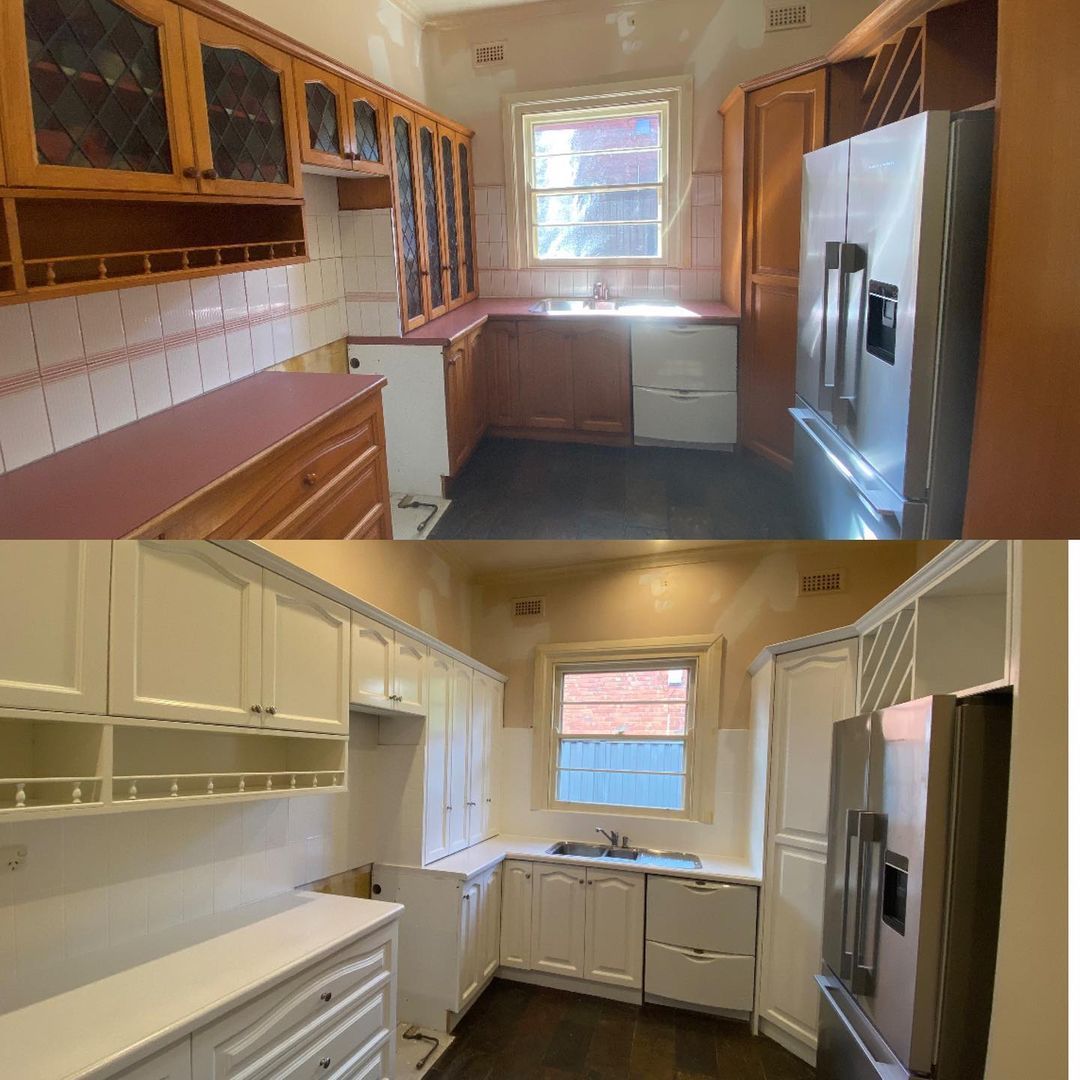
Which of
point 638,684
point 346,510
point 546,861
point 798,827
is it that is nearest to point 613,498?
→ point 346,510

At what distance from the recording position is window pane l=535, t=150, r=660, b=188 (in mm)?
1034

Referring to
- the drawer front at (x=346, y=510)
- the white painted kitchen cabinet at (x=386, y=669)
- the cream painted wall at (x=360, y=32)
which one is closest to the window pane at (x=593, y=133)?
the cream painted wall at (x=360, y=32)

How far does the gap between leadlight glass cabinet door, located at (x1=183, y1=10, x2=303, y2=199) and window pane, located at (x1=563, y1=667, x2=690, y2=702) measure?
141 cm

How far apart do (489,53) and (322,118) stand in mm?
985

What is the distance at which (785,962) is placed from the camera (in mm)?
1846

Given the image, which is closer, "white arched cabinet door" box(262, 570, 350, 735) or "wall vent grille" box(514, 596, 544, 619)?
"white arched cabinet door" box(262, 570, 350, 735)

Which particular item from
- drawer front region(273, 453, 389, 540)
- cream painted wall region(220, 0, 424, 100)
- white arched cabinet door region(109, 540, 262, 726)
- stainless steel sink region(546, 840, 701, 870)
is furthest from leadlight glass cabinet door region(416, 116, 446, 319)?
stainless steel sink region(546, 840, 701, 870)

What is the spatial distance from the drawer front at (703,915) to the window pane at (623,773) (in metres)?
0.21

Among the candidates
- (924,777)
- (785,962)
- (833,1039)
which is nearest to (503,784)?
(785,962)

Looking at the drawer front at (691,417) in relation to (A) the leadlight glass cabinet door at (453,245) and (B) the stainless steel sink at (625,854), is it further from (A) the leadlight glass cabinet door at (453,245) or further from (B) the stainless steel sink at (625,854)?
(B) the stainless steel sink at (625,854)

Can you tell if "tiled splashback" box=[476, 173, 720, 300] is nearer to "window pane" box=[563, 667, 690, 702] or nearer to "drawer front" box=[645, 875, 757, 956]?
"window pane" box=[563, 667, 690, 702]

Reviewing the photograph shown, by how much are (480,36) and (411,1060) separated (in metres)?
2.01

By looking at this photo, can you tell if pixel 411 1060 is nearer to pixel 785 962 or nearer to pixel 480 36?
pixel 785 962

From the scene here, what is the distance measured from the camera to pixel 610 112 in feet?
3.26
